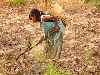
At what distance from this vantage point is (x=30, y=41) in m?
7.33

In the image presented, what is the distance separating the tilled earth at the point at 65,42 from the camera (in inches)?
232

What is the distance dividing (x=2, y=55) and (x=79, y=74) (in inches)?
64.0

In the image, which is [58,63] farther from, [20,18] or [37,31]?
[20,18]

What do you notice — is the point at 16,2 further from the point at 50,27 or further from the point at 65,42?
the point at 50,27

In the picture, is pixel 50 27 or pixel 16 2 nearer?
pixel 50 27

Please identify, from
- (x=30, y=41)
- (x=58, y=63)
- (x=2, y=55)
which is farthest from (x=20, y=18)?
(x=58, y=63)

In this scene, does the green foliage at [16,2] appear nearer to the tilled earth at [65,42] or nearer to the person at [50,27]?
the tilled earth at [65,42]

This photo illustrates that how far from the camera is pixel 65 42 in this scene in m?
7.53

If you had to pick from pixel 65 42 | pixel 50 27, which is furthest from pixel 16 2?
pixel 50 27

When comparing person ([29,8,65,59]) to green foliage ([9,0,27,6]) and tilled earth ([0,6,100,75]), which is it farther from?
green foliage ([9,0,27,6])

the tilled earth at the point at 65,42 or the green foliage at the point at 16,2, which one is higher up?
the green foliage at the point at 16,2

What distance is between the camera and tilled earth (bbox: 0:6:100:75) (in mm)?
5887

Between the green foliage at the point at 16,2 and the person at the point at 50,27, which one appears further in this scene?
the green foliage at the point at 16,2

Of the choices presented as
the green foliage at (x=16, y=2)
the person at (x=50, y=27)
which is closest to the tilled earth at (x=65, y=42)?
the green foliage at (x=16, y=2)
